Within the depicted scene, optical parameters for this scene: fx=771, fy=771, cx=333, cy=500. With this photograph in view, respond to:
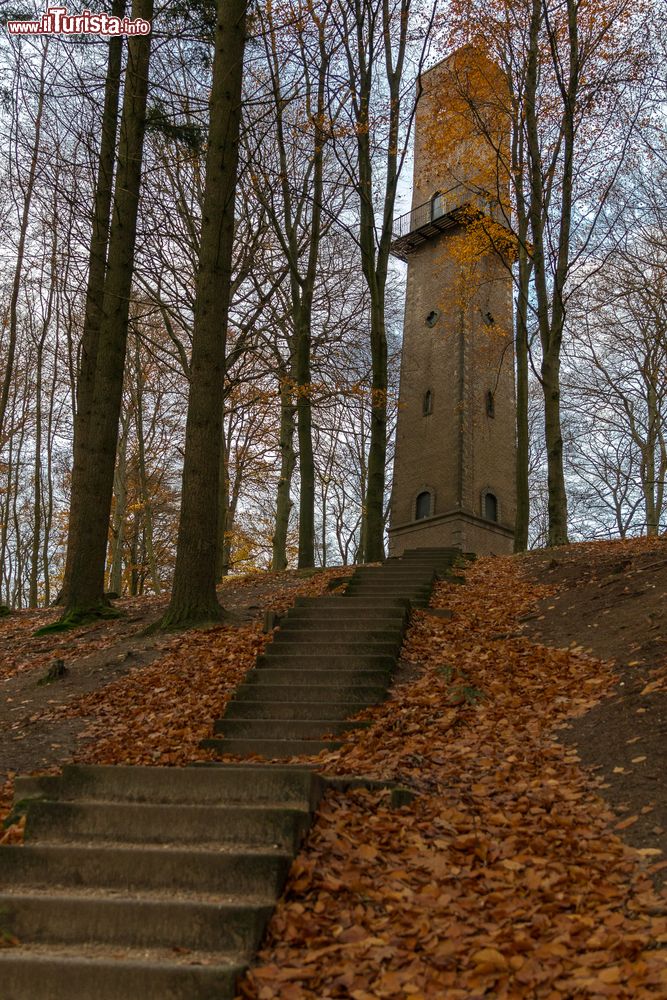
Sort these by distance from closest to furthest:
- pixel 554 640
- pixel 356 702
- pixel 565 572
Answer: pixel 356 702 < pixel 554 640 < pixel 565 572

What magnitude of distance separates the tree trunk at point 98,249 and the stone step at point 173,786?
24.4 feet

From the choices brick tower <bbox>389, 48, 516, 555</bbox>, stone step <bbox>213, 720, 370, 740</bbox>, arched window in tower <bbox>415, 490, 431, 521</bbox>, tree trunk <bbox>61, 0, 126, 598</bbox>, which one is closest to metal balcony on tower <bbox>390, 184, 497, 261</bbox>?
brick tower <bbox>389, 48, 516, 555</bbox>

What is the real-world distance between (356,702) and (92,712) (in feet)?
8.80

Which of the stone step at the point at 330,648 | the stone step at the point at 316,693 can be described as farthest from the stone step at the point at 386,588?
the stone step at the point at 316,693

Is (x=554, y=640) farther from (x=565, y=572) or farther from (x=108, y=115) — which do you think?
(x=108, y=115)

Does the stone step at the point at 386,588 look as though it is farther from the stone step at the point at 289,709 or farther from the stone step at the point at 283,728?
the stone step at the point at 283,728

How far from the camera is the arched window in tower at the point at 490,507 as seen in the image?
29438 millimetres

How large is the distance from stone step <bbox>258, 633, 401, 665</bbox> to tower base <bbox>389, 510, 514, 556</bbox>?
18957 mm

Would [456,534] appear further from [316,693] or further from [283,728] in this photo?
[283,728]

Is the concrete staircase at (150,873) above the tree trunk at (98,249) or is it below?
below

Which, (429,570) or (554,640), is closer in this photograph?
(554,640)

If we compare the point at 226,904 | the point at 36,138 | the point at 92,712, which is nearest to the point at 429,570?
the point at 92,712

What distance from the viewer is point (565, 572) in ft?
39.5

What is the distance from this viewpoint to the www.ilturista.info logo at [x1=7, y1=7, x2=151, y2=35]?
12.4 m
